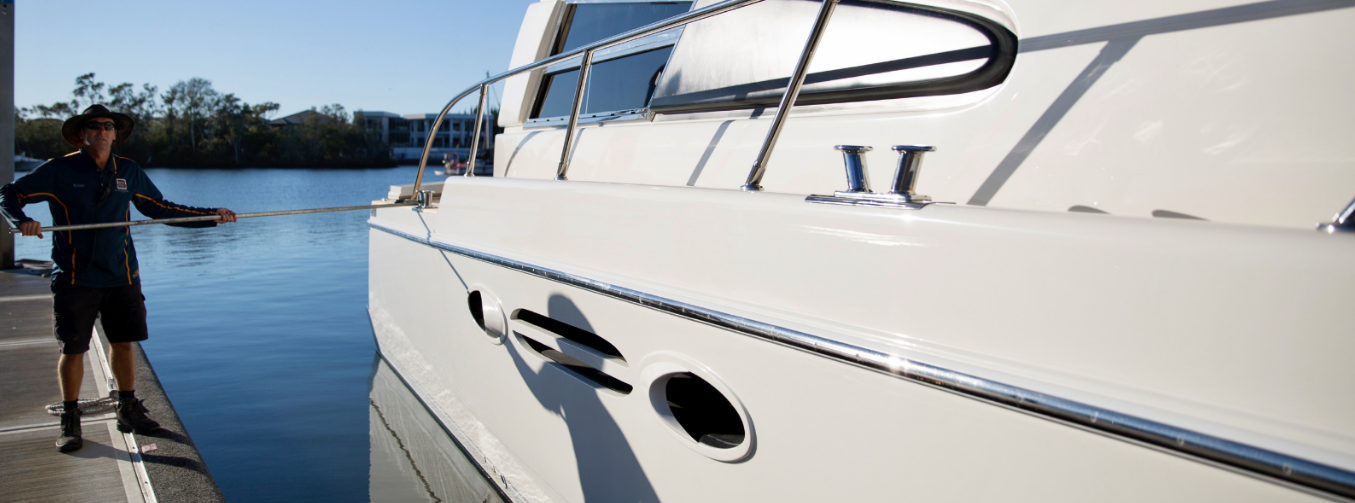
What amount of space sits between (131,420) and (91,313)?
541 millimetres

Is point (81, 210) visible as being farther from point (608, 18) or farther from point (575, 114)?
point (608, 18)

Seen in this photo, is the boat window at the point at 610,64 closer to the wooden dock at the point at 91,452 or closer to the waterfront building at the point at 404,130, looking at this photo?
the wooden dock at the point at 91,452

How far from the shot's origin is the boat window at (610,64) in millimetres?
3043

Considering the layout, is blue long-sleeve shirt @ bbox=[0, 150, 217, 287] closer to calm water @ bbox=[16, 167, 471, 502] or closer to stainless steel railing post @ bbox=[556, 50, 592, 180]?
calm water @ bbox=[16, 167, 471, 502]

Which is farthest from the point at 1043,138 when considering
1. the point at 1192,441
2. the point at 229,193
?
the point at 229,193

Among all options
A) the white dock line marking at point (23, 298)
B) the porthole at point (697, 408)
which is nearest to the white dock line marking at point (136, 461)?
the porthole at point (697, 408)

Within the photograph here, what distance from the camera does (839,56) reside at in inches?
79.7

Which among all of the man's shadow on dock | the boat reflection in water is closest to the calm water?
the boat reflection in water

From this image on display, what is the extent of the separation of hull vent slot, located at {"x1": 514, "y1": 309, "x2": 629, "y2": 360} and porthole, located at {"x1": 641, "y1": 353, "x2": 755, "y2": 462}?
0.57 feet

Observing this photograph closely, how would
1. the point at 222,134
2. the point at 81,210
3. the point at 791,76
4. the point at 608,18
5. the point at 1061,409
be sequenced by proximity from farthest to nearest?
the point at 222,134 < the point at 608,18 < the point at 81,210 < the point at 791,76 < the point at 1061,409

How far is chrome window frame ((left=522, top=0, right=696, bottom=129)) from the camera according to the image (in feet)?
9.57

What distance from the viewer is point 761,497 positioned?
167 cm

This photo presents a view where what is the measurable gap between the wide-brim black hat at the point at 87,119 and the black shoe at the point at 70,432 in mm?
1149

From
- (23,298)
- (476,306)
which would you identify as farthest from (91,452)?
(23,298)
